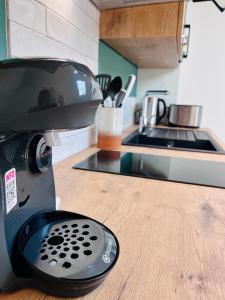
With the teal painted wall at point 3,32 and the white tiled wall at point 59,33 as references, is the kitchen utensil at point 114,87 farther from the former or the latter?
the teal painted wall at point 3,32

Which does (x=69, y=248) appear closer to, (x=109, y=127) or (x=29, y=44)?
(x=29, y=44)

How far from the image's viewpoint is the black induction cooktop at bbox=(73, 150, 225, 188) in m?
0.70

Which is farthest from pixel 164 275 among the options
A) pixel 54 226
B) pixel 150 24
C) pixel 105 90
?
pixel 150 24

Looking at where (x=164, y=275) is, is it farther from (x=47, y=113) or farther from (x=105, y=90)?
(x=105, y=90)

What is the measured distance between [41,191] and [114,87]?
72cm

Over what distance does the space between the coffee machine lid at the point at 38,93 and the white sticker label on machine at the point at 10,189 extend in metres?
0.08

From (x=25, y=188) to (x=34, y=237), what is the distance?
0.07 m

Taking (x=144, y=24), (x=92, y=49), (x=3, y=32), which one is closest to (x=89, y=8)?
(x=92, y=49)

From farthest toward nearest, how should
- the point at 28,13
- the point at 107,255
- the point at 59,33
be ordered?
the point at 59,33, the point at 28,13, the point at 107,255

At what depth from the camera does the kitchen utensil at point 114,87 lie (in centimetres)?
96

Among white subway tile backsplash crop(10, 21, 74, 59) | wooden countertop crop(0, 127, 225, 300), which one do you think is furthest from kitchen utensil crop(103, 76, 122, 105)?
wooden countertop crop(0, 127, 225, 300)

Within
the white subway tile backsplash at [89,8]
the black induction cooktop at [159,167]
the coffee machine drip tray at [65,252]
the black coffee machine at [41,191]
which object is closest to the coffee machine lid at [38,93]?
the black coffee machine at [41,191]

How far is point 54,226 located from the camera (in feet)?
1.14

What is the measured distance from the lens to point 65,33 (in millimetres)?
772
